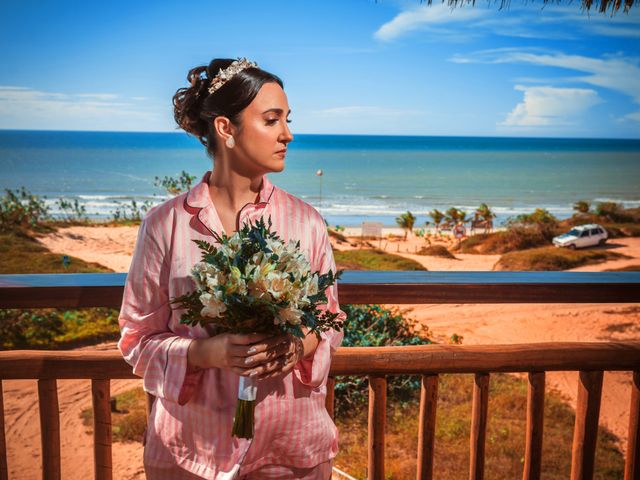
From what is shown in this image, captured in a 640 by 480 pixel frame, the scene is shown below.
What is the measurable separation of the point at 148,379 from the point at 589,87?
217 feet

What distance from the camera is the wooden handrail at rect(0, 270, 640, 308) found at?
1.38 meters

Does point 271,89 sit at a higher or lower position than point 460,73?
lower

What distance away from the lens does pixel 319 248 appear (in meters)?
1.22

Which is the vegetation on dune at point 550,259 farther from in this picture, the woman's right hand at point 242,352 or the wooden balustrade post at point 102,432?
the woman's right hand at point 242,352

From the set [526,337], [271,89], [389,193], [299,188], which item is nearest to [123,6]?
[299,188]

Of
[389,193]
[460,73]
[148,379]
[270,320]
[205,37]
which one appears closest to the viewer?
[270,320]

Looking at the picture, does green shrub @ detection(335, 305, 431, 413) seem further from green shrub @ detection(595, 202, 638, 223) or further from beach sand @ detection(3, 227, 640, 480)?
green shrub @ detection(595, 202, 638, 223)

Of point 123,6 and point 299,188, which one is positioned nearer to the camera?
point 299,188

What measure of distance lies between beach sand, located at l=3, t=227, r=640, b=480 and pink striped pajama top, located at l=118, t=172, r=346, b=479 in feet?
12.5

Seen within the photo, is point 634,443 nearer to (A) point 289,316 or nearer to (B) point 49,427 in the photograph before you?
(A) point 289,316

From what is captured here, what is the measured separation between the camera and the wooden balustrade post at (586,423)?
1610 mm

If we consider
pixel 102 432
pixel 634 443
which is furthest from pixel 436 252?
pixel 102 432

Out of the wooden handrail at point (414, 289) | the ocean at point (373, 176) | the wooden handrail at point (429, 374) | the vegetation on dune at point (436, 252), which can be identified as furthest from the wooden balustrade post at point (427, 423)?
the ocean at point (373, 176)

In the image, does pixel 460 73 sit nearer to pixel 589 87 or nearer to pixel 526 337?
pixel 589 87
